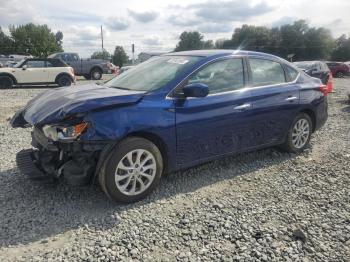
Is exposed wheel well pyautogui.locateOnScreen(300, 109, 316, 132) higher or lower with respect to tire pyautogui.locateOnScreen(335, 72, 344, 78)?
lower

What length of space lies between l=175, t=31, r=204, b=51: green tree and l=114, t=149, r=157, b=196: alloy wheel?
81.8 metres

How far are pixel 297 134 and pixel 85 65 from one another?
20206mm

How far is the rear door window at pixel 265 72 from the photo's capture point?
5199 mm

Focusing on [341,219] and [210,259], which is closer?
[210,259]

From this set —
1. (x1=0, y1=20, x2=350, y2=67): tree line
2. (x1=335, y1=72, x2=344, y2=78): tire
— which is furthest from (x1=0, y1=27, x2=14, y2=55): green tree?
(x1=335, y1=72, x2=344, y2=78): tire

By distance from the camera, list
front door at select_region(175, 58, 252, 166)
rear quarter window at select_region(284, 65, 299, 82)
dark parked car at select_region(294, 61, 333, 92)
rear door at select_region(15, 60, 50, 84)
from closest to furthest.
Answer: front door at select_region(175, 58, 252, 166) → rear quarter window at select_region(284, 65, 299, 82) → dark parked car at select_region(294, 61, 333, 92) → rear door at select_region(15, 60, 50, 84)

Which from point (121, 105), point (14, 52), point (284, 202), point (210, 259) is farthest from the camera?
point (14, 52)

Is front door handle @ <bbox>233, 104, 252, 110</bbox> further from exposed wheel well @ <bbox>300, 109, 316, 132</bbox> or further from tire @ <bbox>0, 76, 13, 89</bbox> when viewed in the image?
tire @ <bbox>0, 76, 13, 89</bbox>

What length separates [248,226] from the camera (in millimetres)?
3656

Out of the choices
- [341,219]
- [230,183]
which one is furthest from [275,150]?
[341,219]

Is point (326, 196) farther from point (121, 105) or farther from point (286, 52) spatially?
point (286, 52)

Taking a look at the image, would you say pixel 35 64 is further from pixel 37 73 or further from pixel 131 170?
pixel 131 170

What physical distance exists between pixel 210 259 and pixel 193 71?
7.39 ft

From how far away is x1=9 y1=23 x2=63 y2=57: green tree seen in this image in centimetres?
6731
